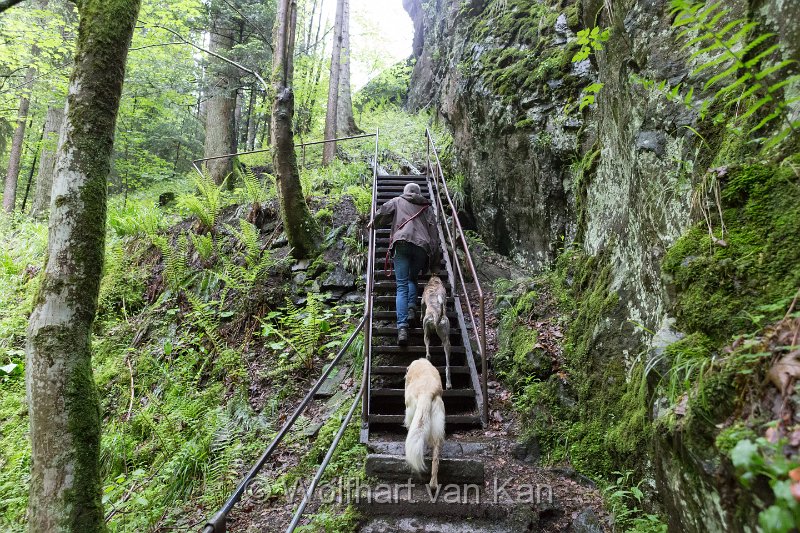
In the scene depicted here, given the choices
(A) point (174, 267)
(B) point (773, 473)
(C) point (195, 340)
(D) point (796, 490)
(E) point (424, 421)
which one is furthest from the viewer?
(A) point (174, 267)

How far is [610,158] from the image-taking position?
179 inches

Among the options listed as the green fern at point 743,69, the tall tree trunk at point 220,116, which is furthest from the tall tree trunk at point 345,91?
the green fern at point 743,69

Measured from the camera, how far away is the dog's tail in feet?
10.7

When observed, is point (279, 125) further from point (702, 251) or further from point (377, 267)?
point (702, 251)

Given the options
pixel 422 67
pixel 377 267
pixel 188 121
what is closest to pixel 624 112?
pixel 377 267

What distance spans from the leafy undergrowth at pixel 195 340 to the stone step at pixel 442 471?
0.65 m

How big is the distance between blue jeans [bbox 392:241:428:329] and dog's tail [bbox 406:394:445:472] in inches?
81.0

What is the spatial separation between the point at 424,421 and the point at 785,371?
93.2 inches

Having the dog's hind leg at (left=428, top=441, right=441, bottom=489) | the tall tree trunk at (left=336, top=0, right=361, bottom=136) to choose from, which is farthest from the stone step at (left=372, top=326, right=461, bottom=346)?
the tall tree trunk at (left=336, top=0, right=361, bottom=136)

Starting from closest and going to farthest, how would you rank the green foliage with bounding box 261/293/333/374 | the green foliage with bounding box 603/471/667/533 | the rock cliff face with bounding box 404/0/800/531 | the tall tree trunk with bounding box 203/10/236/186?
the rock cliff face with bounding box 404/0/800/531
the green foliage with bounding box 603/471/667/533
the green foliage with bounding box 261/293/333/374
the tall tree trunk with bounding box 203/10/236/186

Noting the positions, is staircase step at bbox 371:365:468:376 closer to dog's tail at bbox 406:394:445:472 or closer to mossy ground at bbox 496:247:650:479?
mossy ground at bbox 496:247:650:479

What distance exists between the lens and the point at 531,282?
6086mm

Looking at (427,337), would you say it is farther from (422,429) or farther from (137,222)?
(137,222)

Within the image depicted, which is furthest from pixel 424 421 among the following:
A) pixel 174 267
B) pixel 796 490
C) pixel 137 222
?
pixel 137 222
